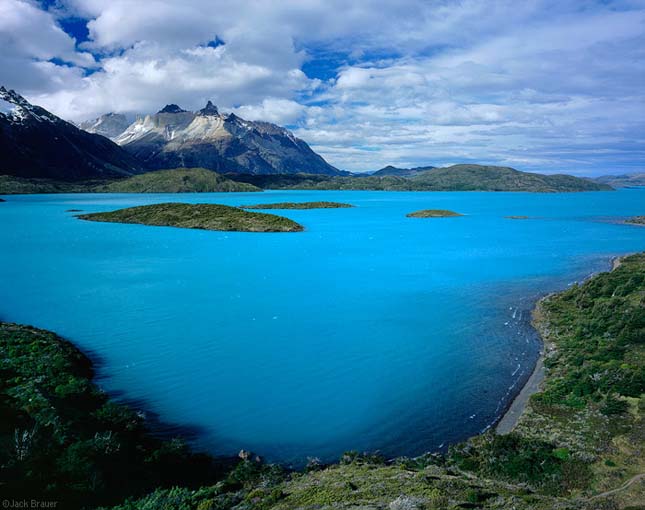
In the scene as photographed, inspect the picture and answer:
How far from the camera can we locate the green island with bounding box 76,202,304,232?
105431 mm

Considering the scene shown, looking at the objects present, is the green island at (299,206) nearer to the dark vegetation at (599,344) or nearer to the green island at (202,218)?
the green island at (202,218)

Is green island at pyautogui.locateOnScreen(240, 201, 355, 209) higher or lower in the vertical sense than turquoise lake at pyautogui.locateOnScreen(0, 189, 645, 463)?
higher

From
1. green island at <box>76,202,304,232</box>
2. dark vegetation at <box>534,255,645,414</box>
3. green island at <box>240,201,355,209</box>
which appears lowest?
dark vegetation at <box>534,255,645,414</box>

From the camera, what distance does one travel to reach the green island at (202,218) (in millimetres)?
105431

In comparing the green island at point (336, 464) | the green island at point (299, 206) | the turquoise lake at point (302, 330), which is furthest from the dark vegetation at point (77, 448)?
the green island at point (299, 206)

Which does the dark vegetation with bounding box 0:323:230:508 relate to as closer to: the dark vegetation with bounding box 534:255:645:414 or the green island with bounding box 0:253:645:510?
the green island with bounding box 0:253:645:510

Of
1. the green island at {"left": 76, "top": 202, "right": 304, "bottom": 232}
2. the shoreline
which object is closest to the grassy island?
the green island at {"left": 76, "top": 202, "right": 304, "bottom": 232}

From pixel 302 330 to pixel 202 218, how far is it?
283 feet

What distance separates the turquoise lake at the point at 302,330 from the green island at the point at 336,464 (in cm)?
174

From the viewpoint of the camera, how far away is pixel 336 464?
56.5 feet

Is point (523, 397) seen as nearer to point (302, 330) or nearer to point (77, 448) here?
point (302, 330)

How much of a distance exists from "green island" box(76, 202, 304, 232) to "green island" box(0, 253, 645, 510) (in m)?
82.1

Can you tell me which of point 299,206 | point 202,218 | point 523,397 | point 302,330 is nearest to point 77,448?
point 302,330

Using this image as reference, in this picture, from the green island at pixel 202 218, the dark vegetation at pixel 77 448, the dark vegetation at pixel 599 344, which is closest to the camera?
the dark vegetation at pixel 77 448
